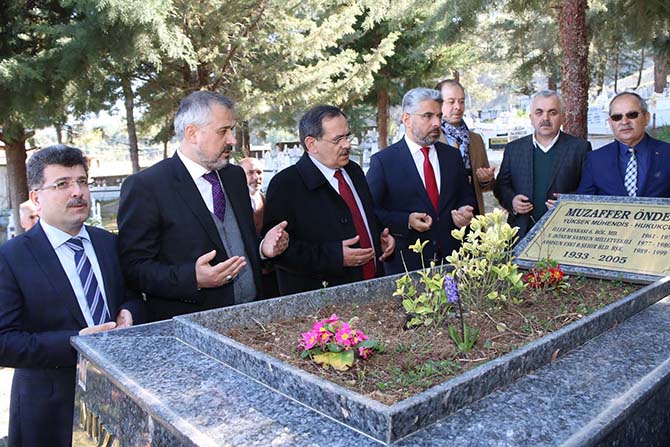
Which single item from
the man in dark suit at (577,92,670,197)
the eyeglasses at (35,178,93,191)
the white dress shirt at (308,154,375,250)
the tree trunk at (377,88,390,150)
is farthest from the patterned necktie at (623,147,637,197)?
the tree trunk at (377,88,390,150)

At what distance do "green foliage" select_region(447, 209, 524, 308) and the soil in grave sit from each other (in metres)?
0.10

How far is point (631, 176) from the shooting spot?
3.79 meters

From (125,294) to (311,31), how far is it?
1043 centimetres

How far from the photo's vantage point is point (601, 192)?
385cm

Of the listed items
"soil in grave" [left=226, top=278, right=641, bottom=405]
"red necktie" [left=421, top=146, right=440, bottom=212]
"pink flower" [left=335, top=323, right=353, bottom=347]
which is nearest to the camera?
"soil in grave" [left=226, top=278, right=641, bottom=405]

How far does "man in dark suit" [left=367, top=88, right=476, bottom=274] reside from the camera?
3.88m

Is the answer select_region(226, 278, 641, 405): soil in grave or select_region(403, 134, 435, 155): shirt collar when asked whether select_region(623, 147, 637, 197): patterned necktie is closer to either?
select_region(226, 278, 641, 405): soil in grave

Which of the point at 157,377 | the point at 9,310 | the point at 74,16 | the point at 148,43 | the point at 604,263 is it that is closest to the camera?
the point at 157,377

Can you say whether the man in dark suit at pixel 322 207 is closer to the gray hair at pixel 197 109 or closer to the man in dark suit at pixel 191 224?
the man in dark suit at pixel 191 224

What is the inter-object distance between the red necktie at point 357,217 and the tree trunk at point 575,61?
4.79 m

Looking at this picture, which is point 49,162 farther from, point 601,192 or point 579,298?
point 601,192

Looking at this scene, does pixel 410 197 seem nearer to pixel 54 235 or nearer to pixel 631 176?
pixel 631 176

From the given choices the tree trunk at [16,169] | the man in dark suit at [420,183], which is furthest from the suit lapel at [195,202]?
the tree trunk at [16,169]

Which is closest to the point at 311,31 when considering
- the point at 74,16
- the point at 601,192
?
the point at 74,16
